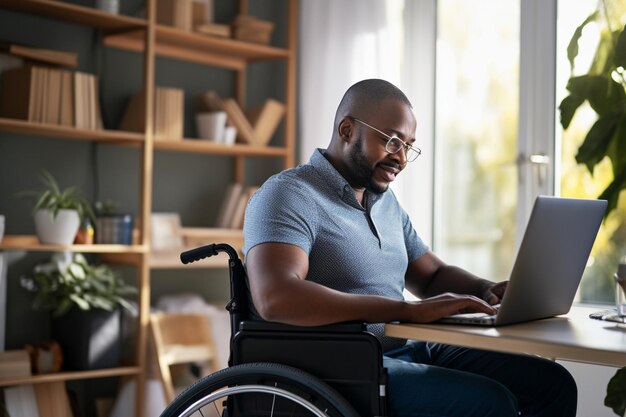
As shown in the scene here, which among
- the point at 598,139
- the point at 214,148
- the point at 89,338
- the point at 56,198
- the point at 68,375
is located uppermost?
the point at 214,148

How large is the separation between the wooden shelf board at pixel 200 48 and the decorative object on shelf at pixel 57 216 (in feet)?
2.34

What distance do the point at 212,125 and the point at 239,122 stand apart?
0.44ft

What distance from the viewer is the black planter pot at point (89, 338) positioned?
3.26m

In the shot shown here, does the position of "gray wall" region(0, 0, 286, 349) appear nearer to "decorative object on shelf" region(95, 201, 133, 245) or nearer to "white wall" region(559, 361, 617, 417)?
"decorative object on shelf" region(95, 201, 133, 245)

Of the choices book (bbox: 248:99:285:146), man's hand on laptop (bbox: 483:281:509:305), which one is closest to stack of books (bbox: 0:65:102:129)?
book (bbox: 248:99:285:146)

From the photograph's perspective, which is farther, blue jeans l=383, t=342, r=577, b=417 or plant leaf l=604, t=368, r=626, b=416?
blue jeans l=383, t=342, r=577, b=417

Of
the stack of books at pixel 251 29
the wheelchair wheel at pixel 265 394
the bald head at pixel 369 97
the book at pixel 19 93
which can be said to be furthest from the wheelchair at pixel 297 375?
the stack of books at pixel 251 29

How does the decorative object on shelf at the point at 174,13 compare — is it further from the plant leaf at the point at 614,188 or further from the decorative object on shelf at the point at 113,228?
the plant leaf at the point at 614,188

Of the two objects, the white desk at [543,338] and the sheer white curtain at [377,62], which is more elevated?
the sheer white curtain at [377,62]

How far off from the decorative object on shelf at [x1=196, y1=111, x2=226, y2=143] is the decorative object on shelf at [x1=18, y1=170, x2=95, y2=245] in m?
0.69

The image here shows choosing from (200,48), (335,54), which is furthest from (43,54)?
(335,54)

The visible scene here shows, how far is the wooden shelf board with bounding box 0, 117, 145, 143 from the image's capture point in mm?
3150

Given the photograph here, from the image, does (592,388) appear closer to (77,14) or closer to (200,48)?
(200,48)

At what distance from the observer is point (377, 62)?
373 centimetres
